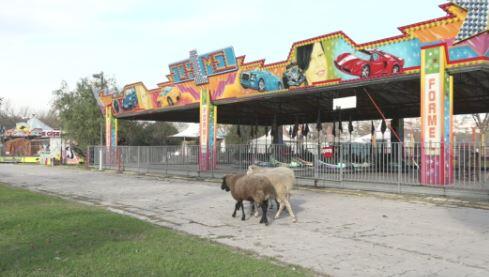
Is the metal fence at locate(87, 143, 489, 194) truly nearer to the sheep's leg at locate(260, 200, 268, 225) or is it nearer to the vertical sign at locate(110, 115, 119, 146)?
the sheep's leg at locate(260, 200, 268, 225)

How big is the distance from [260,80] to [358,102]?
6769 millimetres

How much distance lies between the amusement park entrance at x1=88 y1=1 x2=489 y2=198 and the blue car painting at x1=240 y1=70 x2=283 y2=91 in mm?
45

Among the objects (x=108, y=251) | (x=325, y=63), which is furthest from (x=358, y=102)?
(x=108, y=251)

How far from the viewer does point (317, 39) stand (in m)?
17.5

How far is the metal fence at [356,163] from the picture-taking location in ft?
41.3

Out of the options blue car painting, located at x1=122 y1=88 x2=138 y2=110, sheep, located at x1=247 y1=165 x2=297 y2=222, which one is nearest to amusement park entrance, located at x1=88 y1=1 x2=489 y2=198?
blue car painting, located at x1=122 y1=88 x2=138 y2=110

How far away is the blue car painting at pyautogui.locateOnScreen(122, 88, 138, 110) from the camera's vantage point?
3005cm

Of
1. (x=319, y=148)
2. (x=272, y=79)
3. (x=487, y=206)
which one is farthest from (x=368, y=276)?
(x=272, y=79)

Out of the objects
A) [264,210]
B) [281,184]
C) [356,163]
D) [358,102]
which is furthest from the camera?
[358,102]

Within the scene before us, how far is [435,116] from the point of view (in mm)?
13594

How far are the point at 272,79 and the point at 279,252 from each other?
13831 millimetres

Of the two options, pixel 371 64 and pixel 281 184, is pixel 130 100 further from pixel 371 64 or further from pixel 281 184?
pixel 281 184

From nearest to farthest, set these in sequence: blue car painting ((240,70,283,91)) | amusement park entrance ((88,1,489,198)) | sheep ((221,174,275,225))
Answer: sheep ((221,174,275,225))
amusement park entrance ((88,1,489,198))
blue car painting ((240,70,283,91))

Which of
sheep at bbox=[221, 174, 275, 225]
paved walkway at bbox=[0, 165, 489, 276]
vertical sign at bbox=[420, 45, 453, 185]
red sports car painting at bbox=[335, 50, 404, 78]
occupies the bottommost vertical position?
paved walkway at bbox=[0, 165, 489, 276]
